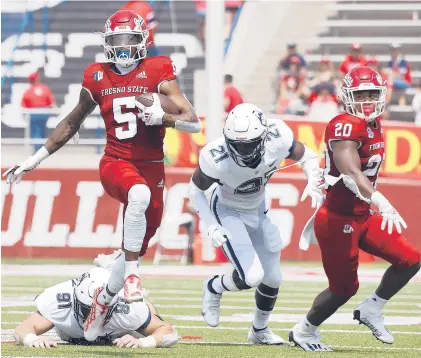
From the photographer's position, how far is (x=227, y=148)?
759cm

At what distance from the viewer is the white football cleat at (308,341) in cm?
754

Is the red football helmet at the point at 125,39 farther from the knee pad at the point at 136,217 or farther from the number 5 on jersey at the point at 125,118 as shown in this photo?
the knee pad at the point at 136,217

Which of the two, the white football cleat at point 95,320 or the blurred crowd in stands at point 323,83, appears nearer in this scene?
the white football cleat at point 95,320

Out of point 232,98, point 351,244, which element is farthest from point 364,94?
point 232,98

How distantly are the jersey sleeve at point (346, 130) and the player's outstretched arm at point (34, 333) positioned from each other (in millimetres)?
2014

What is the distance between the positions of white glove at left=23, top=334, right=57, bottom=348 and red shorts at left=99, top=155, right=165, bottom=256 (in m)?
0.86

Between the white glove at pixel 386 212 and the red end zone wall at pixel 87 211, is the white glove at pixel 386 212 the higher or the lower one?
the higher one

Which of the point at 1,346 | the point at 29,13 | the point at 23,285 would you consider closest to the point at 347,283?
the point at 1,346

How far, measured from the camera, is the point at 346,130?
23.9 feet

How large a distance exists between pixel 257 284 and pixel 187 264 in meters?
7.06

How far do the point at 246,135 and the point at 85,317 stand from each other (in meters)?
1.43

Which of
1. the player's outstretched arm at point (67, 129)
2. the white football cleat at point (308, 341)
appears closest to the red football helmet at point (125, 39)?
the player's outstretched arm at point (67, 129)

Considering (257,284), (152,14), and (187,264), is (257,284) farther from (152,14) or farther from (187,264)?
(152,14)

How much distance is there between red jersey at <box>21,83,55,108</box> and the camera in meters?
17.9
